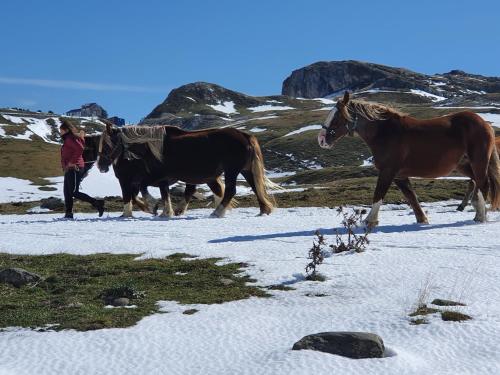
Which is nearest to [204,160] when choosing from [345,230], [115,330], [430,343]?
[345,230]

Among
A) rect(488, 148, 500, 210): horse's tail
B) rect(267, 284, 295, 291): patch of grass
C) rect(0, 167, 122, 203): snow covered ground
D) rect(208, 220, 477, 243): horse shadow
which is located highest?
rect(488, 148, 500, 210): horse's tail

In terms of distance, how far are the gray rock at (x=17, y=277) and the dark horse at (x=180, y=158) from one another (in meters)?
7.06

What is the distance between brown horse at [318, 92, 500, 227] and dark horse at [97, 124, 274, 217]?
3701 mm

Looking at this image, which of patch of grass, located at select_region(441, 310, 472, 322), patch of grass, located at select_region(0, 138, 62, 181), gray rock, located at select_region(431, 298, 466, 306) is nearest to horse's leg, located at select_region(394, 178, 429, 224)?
gray rock, located at select_region(431, 298, 466, 306)

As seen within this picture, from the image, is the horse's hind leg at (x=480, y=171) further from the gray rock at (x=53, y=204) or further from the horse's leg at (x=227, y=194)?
the gray rock at (x=53, y=204)

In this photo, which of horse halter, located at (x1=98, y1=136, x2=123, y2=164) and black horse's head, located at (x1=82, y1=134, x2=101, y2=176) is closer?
horse halter, located at (x1=98, y1=136, x2=123, y2=164)

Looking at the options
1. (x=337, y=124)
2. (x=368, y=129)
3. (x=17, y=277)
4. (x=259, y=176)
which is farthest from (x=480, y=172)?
(x=17, y=277)

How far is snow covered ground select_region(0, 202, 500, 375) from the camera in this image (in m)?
4.68

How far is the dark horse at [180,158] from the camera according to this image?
14.5 m

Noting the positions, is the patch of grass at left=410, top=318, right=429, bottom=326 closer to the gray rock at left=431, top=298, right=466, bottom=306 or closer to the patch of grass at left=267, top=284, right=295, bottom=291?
the gray rock at left=431, top=298, right=466, bottom=306

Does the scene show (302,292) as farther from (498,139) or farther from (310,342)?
(498,139)

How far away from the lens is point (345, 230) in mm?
10531

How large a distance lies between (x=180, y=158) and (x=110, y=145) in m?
1.89

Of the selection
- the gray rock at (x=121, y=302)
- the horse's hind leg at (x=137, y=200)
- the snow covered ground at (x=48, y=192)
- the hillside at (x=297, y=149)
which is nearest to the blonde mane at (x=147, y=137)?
the horse's hind leg at (x=137, y=200)
